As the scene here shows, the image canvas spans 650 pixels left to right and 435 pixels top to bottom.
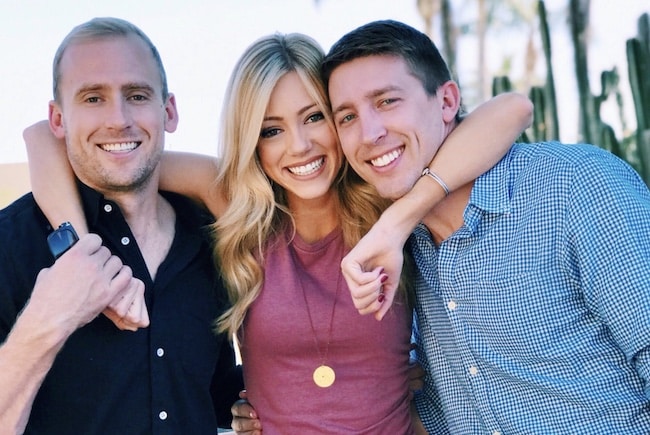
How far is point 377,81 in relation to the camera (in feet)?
5.92

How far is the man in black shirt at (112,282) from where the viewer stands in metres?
1.53

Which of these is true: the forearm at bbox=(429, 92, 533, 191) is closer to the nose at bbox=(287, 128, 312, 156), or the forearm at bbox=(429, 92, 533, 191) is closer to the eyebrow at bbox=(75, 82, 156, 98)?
the nose at bbox=(287, 128, 312, 156)

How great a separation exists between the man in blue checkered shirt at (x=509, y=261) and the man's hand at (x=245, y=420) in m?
0.45

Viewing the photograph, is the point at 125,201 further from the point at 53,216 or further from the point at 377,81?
the point at 377,81

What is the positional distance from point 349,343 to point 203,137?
8.87 feet

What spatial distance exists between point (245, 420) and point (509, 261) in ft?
2.53

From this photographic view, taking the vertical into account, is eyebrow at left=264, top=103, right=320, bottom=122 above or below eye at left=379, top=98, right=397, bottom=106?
below

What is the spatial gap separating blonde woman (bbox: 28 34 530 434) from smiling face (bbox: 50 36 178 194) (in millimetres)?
92

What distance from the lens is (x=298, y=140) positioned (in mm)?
1950

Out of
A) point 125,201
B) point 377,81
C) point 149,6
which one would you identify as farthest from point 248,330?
point 149,6

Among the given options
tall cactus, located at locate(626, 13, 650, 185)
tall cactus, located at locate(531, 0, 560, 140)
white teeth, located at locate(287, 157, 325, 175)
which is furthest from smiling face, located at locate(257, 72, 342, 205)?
tall cactus, located at locate(626, 13, 650, 185)

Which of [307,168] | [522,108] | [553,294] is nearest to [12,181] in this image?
[307,168]

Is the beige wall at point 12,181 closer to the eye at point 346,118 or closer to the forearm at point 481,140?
the eye at point 346,118

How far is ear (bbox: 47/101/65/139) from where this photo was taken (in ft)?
6.13
